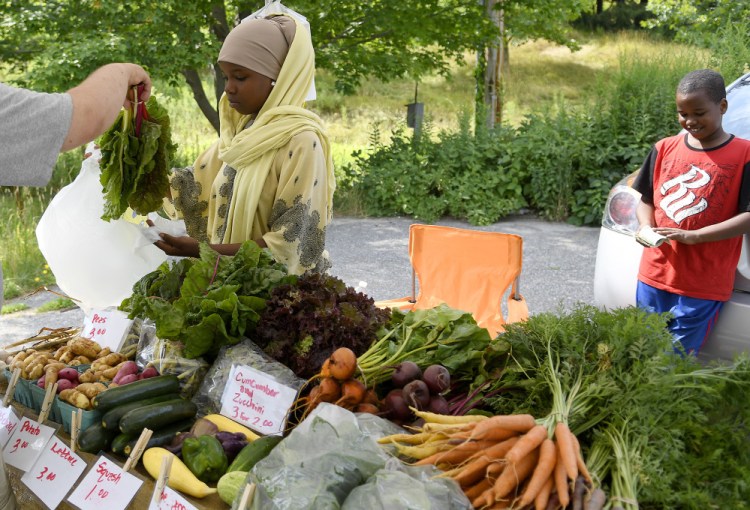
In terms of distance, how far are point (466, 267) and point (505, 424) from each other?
116 inches

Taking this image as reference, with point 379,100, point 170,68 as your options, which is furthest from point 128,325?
point 379,100

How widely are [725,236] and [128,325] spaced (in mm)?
2636

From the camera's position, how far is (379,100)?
61.4ft

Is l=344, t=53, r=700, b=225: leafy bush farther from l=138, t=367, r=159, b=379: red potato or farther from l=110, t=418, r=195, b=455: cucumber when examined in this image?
l=110, t=418, r=195, b=455: cucumber

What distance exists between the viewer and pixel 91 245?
2906 mm

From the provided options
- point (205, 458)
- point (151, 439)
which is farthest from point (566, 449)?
point (151, 439)

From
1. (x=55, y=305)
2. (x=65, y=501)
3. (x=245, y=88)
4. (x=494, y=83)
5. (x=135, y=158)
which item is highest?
(x=245, y=88)

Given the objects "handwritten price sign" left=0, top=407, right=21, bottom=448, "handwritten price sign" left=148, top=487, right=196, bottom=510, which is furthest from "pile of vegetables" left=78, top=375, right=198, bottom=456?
"handwritten price sign" left=0, top=407, right=21, bottom=448

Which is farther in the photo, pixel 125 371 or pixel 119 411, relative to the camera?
pixel 125 371

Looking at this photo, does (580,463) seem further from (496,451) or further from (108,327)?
(108,327)

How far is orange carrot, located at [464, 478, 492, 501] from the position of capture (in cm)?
171

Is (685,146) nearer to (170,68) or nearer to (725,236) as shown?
(725,236)

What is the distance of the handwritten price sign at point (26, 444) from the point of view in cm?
224

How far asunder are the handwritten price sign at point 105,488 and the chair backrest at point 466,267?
278 centimetres
